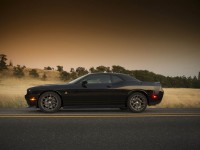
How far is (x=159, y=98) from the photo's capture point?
41.0 ft

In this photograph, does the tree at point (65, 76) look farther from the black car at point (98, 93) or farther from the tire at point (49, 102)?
the tire at point (49, 102)

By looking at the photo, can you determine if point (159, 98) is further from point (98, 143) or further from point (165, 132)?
point (98, 143)

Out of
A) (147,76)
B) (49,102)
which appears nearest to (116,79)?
(49,102)

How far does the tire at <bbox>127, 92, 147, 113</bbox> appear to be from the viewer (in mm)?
11969

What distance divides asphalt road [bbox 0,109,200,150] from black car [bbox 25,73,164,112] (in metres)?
1.87

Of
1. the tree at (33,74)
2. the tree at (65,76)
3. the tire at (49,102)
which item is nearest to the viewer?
the tire at (49,102)

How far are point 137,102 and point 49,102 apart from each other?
10.1ft

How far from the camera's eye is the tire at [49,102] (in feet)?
38.2

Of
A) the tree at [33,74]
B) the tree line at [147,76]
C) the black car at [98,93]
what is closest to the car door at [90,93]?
the black car at [98,93]

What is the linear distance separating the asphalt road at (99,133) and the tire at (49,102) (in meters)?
1.75

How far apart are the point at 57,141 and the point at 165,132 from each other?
8.09 feet

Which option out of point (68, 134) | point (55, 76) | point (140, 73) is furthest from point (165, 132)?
point (55, 76)

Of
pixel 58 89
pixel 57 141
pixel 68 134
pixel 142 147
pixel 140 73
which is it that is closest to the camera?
pixel 142 147

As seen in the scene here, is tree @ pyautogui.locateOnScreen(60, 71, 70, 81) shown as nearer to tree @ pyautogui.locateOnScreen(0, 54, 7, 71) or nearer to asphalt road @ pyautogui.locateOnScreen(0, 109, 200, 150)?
tree @ pyautogui.locateOnScreen(0, 54, 7, 71)
